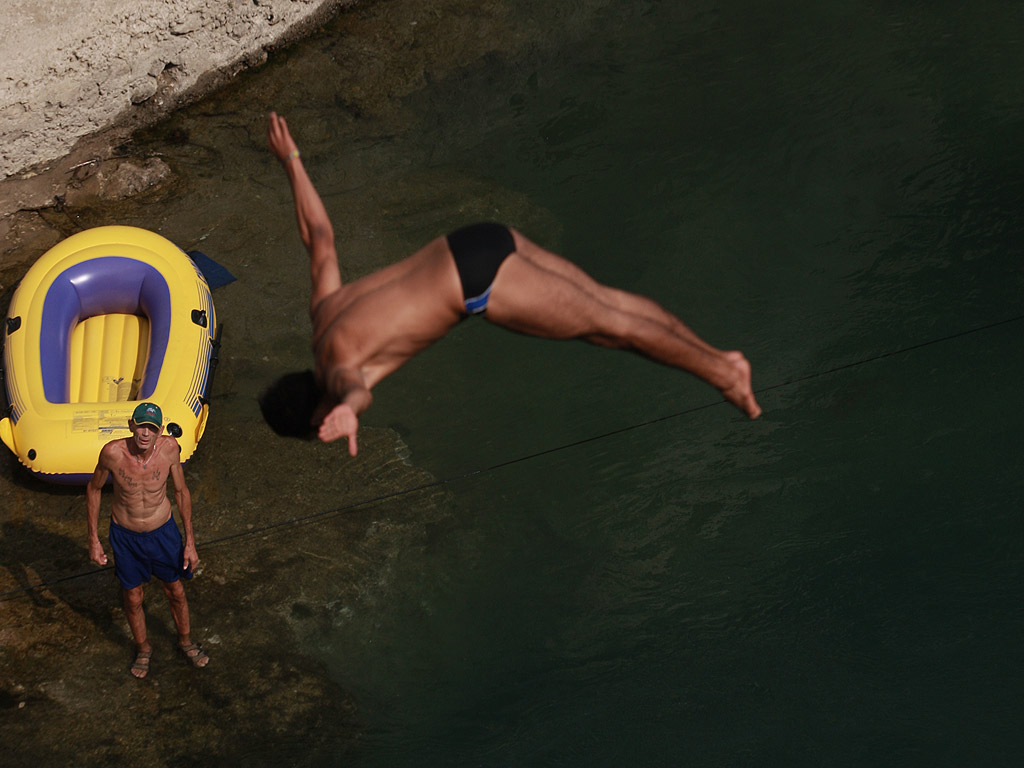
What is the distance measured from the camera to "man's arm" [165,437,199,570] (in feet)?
17.6

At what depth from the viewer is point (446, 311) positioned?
3738 millimetres

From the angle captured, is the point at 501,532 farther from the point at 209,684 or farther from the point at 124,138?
the point at 124,138

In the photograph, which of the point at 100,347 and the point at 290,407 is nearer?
the point at 290,407

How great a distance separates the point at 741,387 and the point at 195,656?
364 centimetres

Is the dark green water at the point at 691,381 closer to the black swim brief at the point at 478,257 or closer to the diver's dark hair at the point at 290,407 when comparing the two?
the diver's dark hair at the point at 290,407

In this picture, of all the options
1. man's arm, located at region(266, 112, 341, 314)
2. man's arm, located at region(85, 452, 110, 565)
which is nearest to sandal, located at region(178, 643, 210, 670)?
man's arm, located at region(85, 452, 110, 565)

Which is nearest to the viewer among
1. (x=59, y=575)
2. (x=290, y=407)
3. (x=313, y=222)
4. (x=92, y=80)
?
(x=290, y=407)

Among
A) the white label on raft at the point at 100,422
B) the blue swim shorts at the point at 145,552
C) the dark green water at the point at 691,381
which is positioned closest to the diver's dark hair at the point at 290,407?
the blue swim shorts at the point at 145,552

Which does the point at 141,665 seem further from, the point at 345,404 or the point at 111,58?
the point at 111,58

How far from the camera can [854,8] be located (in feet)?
30.9

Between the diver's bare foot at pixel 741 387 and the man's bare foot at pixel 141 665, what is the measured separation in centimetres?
375

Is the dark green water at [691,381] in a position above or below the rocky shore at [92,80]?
below

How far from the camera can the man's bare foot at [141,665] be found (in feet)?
18.8

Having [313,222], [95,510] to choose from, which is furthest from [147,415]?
[313,222]
